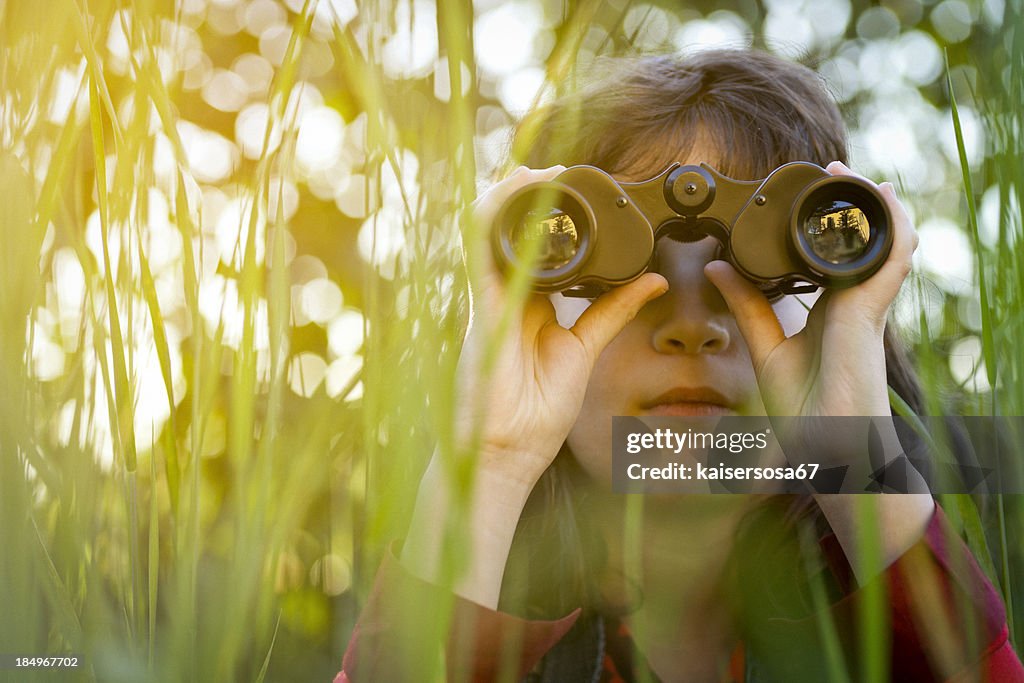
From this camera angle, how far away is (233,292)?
414 mm

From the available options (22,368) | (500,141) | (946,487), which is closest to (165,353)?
(22,368)

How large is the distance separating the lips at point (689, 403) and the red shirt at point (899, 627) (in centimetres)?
18

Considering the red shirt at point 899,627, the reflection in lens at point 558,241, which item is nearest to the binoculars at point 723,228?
the reflection in lens at point 558,241

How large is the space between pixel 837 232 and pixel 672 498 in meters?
0.29

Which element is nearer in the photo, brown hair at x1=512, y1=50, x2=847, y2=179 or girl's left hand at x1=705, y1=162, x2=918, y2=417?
girl's left hand at x1=705, y1=162, x2=918, y2=417

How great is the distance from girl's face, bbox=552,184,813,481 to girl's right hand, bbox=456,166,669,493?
0.11 ft

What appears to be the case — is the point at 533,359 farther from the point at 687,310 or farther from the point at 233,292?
the point at 233,292

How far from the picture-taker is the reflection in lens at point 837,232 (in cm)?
59

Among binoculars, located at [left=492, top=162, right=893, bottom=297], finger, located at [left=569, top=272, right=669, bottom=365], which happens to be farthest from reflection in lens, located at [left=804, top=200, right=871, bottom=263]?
finger, located at [left=569, top=272, right=669, bottom=365]

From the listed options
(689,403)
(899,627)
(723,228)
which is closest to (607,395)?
Result: (689,403)

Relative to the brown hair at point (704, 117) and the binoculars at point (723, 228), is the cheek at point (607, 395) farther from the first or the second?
the brown hair at point (704, 117)

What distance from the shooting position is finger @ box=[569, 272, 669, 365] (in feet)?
2.00

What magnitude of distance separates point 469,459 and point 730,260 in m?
0.40

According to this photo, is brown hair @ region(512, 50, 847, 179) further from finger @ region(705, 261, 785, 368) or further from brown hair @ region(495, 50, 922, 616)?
finger @ region(705, 261, 785, 368)
